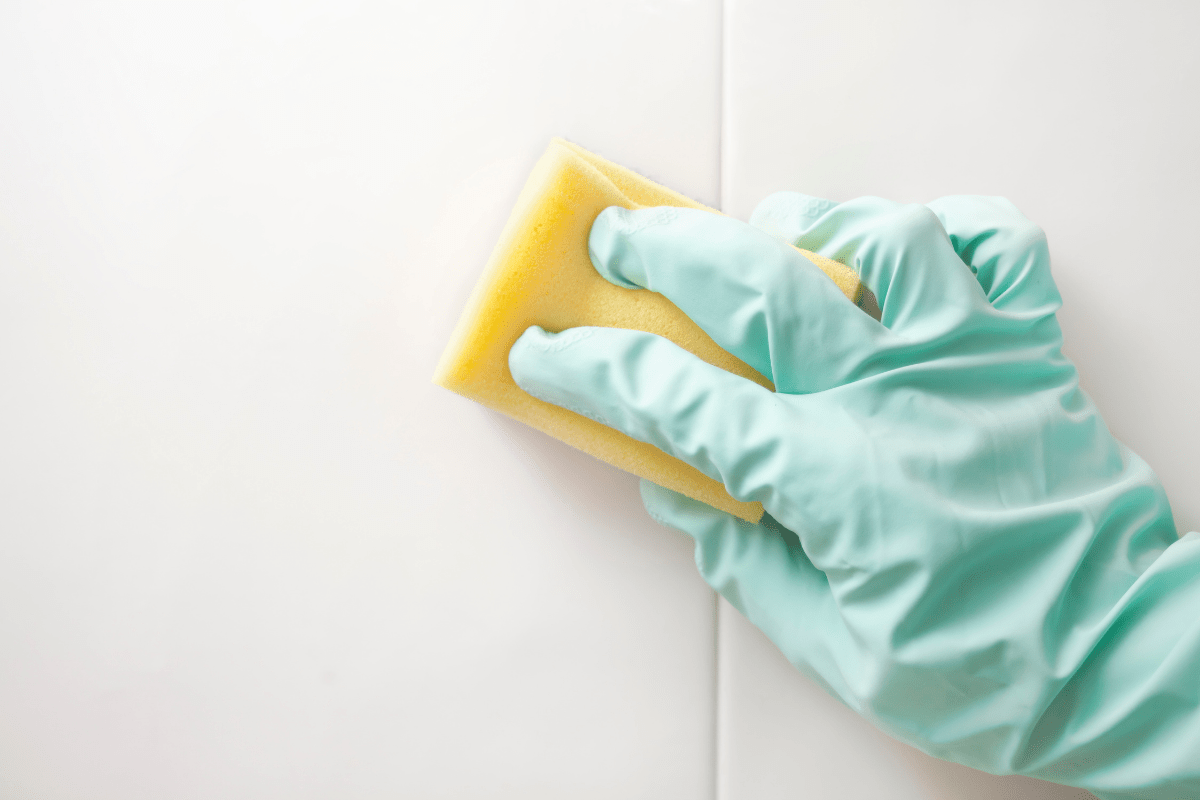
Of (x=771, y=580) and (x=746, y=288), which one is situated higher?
(x=746, y=288)

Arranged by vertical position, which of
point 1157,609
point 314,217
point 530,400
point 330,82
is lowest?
point 1157,609

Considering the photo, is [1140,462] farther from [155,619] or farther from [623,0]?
[155,619]

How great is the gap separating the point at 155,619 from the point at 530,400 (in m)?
0.41

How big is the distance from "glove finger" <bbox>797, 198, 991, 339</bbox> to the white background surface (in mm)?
265

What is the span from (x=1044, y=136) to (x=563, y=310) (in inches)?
23.6

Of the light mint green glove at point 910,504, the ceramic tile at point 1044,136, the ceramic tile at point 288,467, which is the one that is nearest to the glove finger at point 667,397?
the light mint green glove at point 910,504

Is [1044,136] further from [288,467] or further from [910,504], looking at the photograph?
[288,467]

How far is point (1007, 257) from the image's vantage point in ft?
1.94

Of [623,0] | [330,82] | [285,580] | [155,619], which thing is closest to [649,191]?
[623,0]

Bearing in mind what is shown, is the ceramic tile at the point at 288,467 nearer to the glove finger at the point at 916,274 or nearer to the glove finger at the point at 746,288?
the glove finger at the point at 746,288

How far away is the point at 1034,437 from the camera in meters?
0.55

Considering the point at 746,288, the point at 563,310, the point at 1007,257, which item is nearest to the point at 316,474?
the point at 563,310

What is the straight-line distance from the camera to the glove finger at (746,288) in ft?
1.62

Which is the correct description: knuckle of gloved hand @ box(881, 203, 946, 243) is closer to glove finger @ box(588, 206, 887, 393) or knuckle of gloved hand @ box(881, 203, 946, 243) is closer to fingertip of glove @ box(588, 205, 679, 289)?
glove finger @ box(588, 206, 887, 393)
